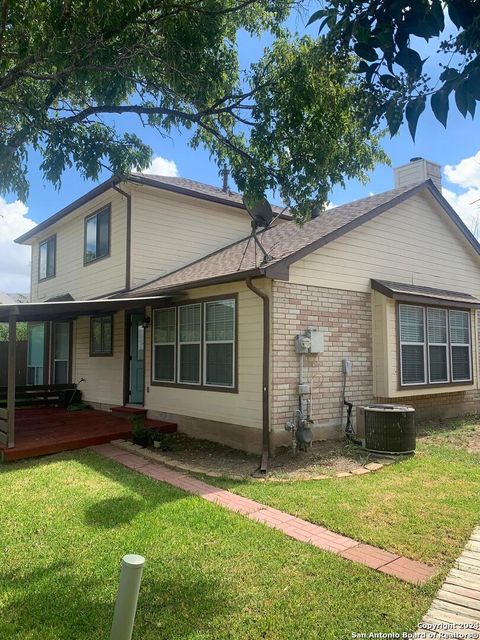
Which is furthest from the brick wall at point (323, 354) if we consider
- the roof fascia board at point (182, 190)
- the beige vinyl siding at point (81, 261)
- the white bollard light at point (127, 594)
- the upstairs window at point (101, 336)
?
the upstairs window at point (101, 336)

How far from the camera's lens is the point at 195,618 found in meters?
3.19

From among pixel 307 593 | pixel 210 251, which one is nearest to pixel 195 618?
pixel 307 593

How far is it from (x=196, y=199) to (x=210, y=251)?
1.50 meters

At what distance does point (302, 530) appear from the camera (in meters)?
4.75

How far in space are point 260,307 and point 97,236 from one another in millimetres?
7274

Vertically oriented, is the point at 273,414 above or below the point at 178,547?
above

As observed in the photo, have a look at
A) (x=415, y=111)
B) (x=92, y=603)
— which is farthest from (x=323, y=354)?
(x=415, y=111)

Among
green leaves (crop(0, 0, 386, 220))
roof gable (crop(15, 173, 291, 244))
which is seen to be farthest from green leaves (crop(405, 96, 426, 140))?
roof gable (crop(15, 173, 291, 244))

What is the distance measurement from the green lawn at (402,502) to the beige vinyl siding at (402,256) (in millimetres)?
3671

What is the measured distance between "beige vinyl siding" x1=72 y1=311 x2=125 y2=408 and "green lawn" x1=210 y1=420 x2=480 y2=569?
6.78 m

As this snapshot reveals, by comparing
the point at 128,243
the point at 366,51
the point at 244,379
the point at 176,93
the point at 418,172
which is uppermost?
the point at 418,172

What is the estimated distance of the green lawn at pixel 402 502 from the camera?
14.5ft

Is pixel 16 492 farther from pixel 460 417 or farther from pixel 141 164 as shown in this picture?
pixel 460 417

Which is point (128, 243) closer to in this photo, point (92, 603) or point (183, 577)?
point (183, 577)
